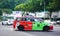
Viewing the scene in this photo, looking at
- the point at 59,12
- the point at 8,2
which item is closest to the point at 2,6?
the point at 8,2

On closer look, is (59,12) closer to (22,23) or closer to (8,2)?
(8,2)

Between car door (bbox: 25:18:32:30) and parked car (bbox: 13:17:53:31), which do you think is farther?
car door (bbox: 25:18:32:30)

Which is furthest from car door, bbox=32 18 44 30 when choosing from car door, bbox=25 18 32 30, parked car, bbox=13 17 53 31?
car door, bbox=25 18 32 30

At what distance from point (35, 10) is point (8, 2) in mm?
→ 34996

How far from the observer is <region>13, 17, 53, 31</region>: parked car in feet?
91.2

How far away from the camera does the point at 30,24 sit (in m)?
28.0

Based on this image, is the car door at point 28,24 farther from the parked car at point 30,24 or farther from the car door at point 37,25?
the car door at point 37,25

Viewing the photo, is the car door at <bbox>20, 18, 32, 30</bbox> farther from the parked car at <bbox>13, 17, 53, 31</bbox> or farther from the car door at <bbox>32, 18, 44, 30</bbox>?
the car door at <bbox>32, 18, 44, 30</bbox>

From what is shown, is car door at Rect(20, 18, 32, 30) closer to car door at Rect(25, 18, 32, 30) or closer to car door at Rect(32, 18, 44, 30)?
car door at Rect(25, 18, 32, 30)

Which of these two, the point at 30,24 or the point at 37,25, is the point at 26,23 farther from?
the point at 37,25

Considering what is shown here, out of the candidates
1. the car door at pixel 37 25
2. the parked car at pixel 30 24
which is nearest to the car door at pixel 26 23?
the parked car at pixel 30 24

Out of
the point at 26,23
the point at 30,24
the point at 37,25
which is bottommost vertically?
the point at 37,25

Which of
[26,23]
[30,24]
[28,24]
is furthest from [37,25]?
[26,23]

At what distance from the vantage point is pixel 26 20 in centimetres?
2831
